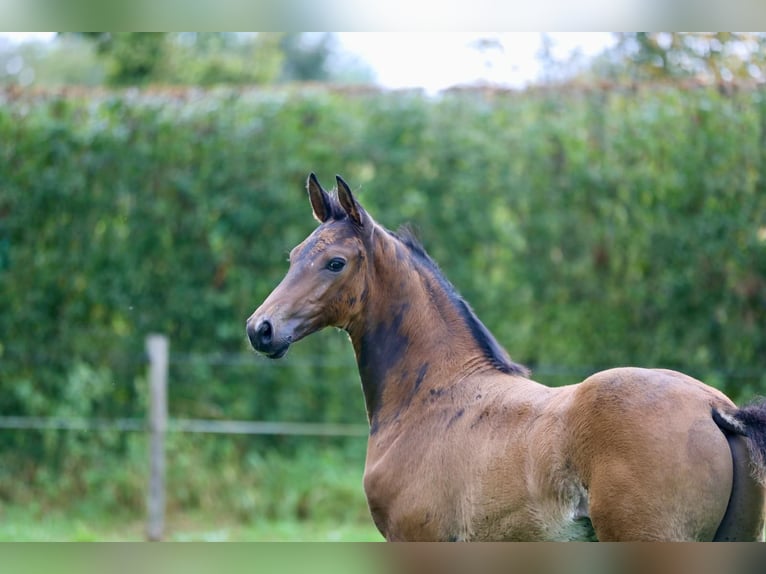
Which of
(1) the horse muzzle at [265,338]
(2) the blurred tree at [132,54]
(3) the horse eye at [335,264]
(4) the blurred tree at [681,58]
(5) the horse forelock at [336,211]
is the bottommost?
(2) the blurred tree at [132,54]

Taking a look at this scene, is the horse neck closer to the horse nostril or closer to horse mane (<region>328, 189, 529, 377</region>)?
horse mane (<region>328, 189, 529, 377</region>)

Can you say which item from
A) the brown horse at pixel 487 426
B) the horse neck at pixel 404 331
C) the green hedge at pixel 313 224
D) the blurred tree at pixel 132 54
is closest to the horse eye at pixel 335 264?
the brown horse at pixel 487 426

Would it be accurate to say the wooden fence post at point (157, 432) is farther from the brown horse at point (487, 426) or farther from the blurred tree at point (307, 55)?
the blurred tree at point (307, 55)

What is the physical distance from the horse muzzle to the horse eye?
1.12ft

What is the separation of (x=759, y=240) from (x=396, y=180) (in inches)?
118

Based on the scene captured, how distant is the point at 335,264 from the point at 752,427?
67.2 inches

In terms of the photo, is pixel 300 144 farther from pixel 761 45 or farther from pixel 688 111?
pixel 761 45

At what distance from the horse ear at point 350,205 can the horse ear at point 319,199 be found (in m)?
0.09

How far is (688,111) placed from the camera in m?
7.58

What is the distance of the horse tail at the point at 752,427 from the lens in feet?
9.08

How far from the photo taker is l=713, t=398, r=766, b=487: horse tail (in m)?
2.77

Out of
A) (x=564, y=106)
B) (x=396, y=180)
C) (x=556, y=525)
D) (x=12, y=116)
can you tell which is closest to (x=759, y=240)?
(x=564, y=106)

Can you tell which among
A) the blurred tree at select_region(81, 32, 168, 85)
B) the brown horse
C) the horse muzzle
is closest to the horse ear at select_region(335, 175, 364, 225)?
the brown horse

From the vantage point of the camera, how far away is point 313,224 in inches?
310
